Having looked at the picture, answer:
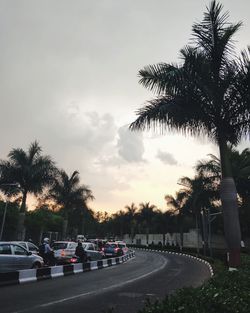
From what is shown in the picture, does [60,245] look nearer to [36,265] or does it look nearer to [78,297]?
[36,265]

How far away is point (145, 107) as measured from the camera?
48.4 feet

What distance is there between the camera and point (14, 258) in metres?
16.2

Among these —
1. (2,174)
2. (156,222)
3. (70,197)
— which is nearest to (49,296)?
(2,174)

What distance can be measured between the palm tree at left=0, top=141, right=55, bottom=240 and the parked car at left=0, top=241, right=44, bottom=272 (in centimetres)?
1662

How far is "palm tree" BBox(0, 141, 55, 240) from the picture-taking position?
33.5m

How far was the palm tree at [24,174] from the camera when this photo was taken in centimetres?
3353

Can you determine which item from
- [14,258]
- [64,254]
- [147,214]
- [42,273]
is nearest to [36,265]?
[42,273]

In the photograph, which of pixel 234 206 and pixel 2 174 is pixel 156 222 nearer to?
pixel 2 174

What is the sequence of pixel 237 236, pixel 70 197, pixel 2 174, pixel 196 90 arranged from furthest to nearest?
1. pixel 70 197
2. pixel 2 174
3. pixel 196 90
4. pixel 237 236

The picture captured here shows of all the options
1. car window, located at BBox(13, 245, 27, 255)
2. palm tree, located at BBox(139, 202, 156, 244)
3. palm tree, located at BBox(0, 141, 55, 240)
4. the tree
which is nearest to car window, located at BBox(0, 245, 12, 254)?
car window, located at BBox(13, 245, 27, 255)

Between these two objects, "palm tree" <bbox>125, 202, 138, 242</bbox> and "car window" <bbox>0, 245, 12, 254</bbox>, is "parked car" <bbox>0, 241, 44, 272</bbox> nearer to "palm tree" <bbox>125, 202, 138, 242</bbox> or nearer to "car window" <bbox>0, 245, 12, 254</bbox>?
"car window" <bbox>0, 245, 12, 254</bbox>

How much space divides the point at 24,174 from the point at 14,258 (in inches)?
707

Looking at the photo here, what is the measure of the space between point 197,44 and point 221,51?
898 millimetres

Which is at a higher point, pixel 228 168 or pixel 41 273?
pixel 228 168
